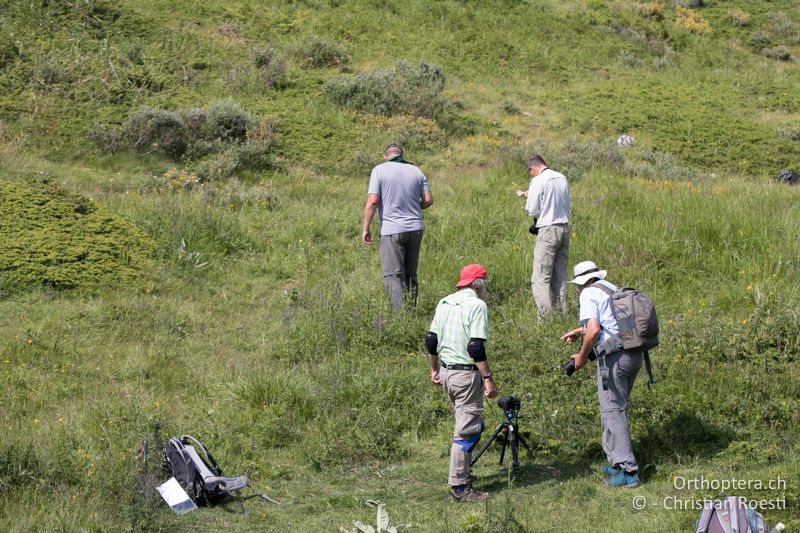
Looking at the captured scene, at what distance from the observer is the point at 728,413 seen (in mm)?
7508

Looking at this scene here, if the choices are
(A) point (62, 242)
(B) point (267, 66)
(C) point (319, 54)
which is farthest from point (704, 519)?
(C) point (319, 54)

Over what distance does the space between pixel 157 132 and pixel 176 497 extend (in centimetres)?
996

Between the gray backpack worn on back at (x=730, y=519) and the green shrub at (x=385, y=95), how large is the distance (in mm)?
13337

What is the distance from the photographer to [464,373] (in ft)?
20.4

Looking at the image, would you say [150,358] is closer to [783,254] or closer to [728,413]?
[728,413]

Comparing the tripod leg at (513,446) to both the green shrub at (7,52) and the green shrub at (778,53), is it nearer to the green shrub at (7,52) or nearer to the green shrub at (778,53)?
the green shrub at (7,52)

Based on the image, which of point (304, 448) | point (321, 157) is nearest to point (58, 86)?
point (321, 157)

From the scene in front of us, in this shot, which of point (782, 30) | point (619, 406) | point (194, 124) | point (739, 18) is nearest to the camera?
point (619, 406)

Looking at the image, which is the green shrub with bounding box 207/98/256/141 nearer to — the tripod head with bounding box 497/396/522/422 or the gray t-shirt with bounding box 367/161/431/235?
the gray t-shirt with bounding box 367/161/431/235

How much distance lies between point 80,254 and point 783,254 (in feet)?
25.7

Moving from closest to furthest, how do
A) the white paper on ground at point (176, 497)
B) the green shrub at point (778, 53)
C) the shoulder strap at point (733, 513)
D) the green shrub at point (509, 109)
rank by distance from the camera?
1. the shoulder strap at point (733, 513)
2. the white paper on ground at point (176, 497)
3. the green shrub at point (509, 109)
4. the green shrub at point (778, 53)

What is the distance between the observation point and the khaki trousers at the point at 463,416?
6.20 metres

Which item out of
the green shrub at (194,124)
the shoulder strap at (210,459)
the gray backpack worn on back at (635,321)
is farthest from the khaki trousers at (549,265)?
the green shrub at (194,124)

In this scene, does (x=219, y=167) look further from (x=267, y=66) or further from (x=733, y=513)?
(x=733, y=513)
